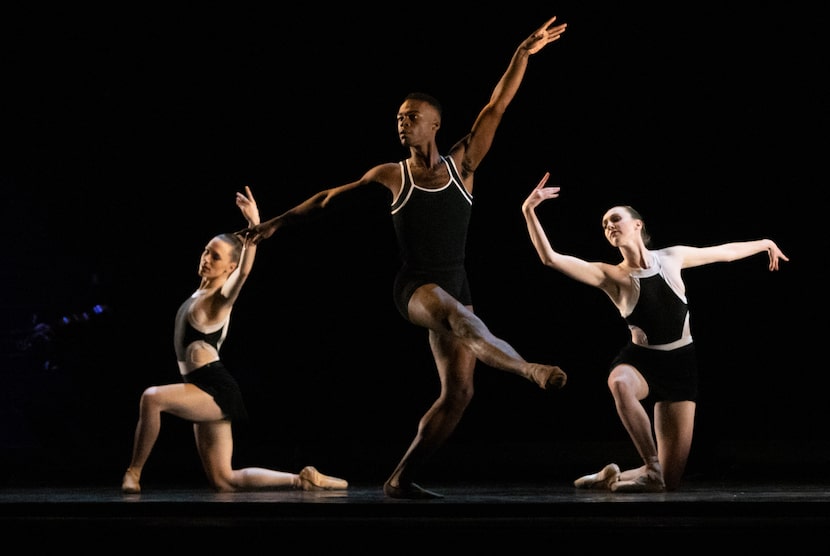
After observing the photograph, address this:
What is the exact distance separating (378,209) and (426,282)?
3503mm

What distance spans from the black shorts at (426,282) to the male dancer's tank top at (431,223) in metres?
0.03

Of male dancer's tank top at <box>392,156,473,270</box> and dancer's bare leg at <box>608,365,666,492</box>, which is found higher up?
male dancer's tank top at <box>392,156,473,270</box>

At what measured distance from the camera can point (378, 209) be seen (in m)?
8.30

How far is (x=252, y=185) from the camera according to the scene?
818 centimetres

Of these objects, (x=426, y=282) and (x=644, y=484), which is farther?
(x=644, y=484)

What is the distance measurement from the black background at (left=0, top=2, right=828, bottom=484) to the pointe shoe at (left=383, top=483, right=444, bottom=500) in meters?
2.38

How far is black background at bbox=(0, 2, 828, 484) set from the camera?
7445mm

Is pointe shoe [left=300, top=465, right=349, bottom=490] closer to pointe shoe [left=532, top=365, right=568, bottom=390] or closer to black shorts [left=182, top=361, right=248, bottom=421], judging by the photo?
black shorts [left=182, top=361, right=248, bottom=421]

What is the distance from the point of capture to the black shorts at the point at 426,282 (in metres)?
4.86
